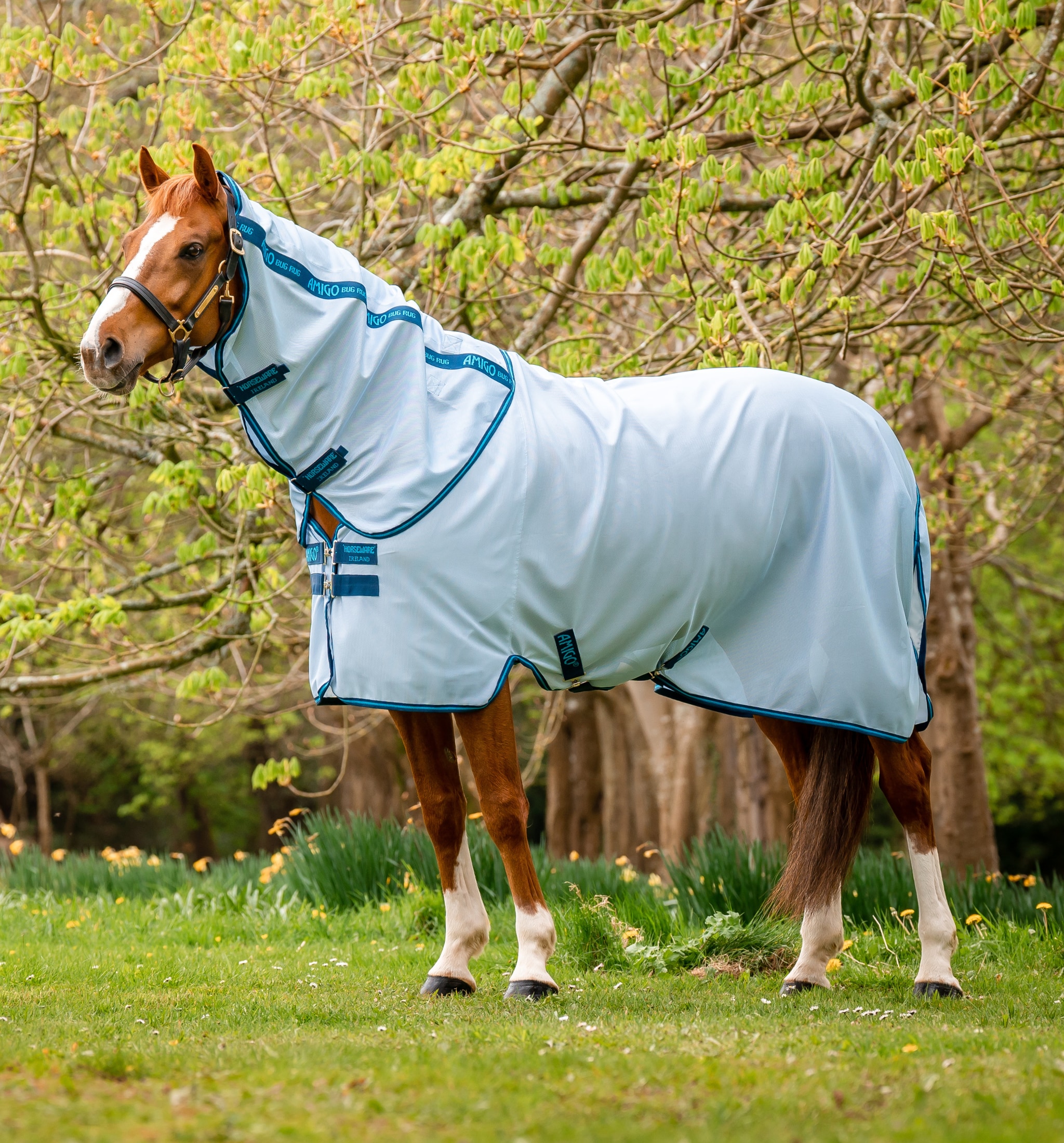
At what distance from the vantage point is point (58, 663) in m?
14.5

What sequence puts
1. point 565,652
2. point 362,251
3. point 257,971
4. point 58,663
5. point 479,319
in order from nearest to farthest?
point 565,652
point 257,971
point 362,251
point 479,319
point 58,663

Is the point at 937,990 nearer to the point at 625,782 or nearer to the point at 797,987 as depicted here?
the point at 797,987

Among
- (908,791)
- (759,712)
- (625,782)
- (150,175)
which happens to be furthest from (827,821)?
(625,782)

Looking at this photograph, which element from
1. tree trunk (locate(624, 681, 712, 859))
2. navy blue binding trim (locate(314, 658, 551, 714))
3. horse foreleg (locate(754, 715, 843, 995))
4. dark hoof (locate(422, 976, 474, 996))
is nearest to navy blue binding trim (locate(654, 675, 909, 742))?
horse foreleg (locate(754, 715, 843, 995))

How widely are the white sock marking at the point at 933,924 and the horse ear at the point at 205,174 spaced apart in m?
2.95

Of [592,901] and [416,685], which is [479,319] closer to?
[592,901]

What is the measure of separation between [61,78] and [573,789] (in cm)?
1107

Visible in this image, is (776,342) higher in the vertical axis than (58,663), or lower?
higher

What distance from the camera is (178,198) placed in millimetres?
3633

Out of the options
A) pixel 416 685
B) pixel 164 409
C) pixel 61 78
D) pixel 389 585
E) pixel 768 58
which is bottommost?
pixel 416 685

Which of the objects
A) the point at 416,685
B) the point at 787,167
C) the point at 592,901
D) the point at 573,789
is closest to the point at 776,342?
the point at 787,167

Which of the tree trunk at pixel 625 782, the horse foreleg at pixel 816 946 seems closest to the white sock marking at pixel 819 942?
the horse foreleg at pixel 816 946

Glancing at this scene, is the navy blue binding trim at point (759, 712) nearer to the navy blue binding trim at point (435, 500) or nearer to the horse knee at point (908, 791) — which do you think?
the horse knee at point (908, 791)

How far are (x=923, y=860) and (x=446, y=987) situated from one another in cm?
158
